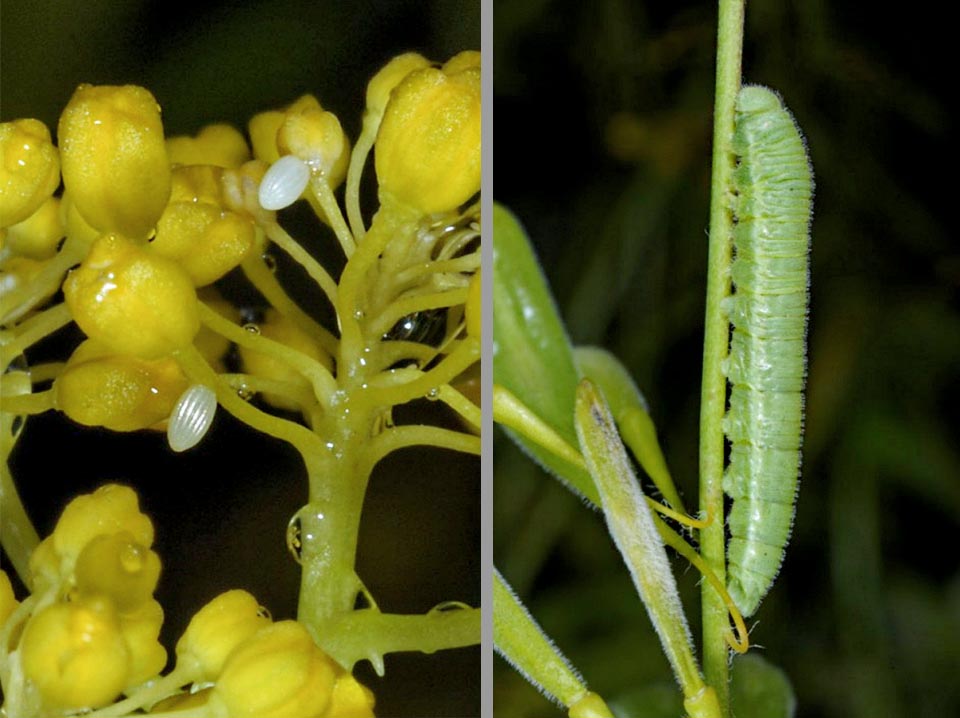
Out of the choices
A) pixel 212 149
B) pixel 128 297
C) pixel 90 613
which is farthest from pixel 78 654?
pixel 212 149

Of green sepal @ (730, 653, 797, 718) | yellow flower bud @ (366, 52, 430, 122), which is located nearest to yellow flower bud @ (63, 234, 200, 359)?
yellow flower bud @ (366, 52, 430, 122)

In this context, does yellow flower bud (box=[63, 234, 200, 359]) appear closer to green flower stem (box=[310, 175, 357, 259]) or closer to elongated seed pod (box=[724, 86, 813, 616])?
green flower stem (box=[310, 175, 357, 259])

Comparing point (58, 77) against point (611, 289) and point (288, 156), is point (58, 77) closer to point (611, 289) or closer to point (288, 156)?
point (288, 156)

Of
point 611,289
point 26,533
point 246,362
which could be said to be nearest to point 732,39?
point 611,289

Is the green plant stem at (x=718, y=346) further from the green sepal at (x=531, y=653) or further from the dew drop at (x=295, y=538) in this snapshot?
the dew drop at (x=295, y=538)

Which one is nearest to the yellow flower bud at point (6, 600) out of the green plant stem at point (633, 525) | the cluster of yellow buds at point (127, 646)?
the cluster of yellow buds at point (127, 646)

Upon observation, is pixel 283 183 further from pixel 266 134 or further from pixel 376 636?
pixel 376 636

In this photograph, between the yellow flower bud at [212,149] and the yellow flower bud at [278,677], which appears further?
the yellow flower bud at [212,149]
